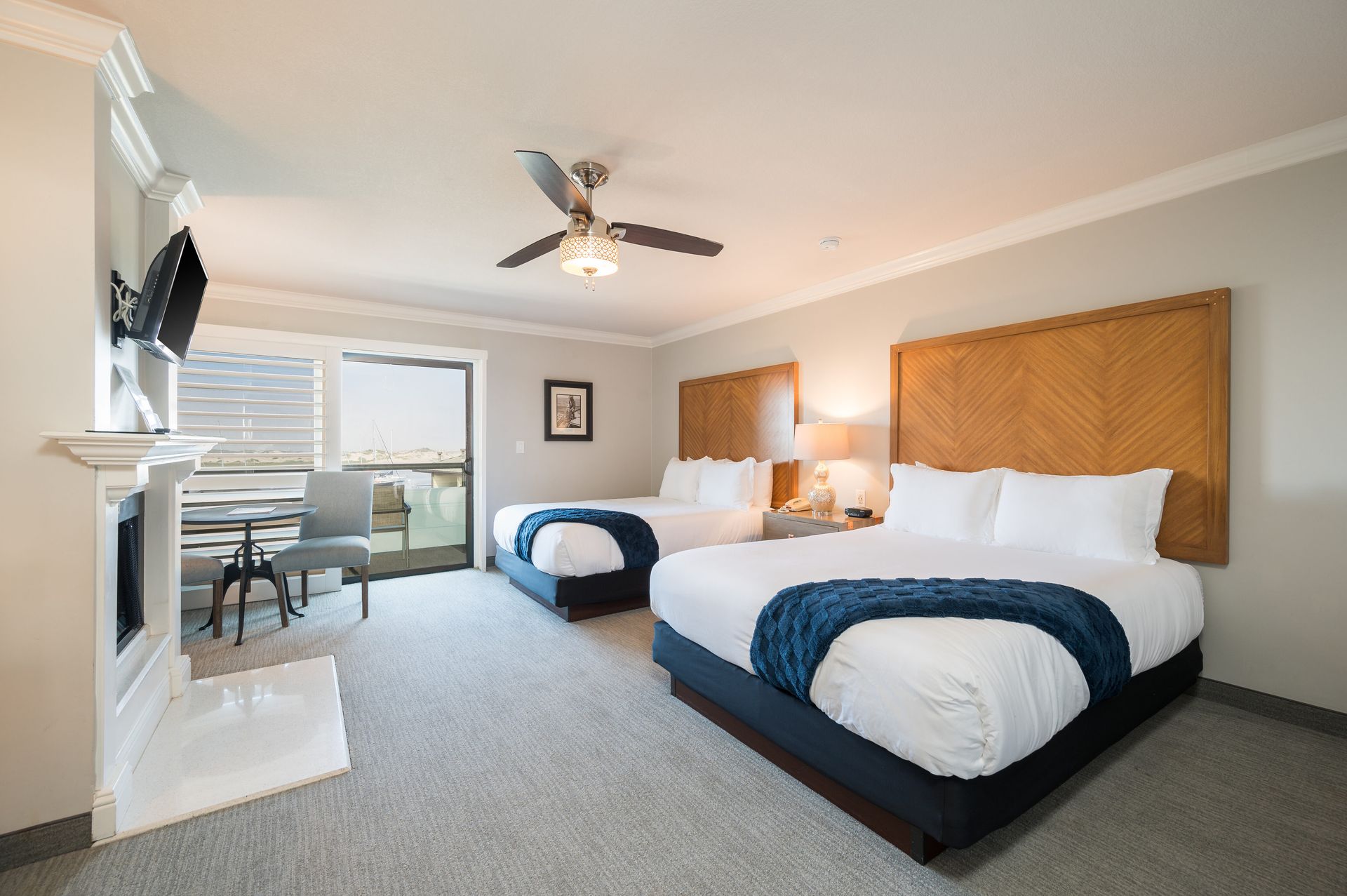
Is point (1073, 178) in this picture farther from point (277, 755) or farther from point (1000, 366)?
point (277, 755)

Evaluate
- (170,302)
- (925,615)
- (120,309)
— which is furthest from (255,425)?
(925,615)

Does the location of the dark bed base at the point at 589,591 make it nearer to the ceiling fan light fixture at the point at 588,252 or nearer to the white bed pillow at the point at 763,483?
the white bed pillow at the point at 763,483

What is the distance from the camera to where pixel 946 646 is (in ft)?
5.49

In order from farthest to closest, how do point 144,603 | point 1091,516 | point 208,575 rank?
point 208,575, point 1091,516, point 144,603

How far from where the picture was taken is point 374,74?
204cm

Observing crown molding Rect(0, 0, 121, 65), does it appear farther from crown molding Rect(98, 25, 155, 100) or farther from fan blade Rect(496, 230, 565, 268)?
fan blade Rect(496, 230, 565, 268)

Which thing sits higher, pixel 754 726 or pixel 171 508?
pixel 171 508

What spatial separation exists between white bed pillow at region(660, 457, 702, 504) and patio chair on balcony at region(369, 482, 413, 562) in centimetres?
249

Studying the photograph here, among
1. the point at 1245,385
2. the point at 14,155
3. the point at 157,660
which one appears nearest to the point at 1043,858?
the point at 1245,385

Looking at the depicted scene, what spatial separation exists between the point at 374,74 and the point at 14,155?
1064 millimetres

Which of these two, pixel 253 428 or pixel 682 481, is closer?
pixel 253 428

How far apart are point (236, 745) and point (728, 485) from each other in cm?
364

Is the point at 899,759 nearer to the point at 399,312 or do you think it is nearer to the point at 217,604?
the point at 217,604

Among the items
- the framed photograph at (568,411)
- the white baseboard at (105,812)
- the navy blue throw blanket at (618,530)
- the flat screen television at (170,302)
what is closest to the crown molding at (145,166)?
the flat screen television at (170,302)
